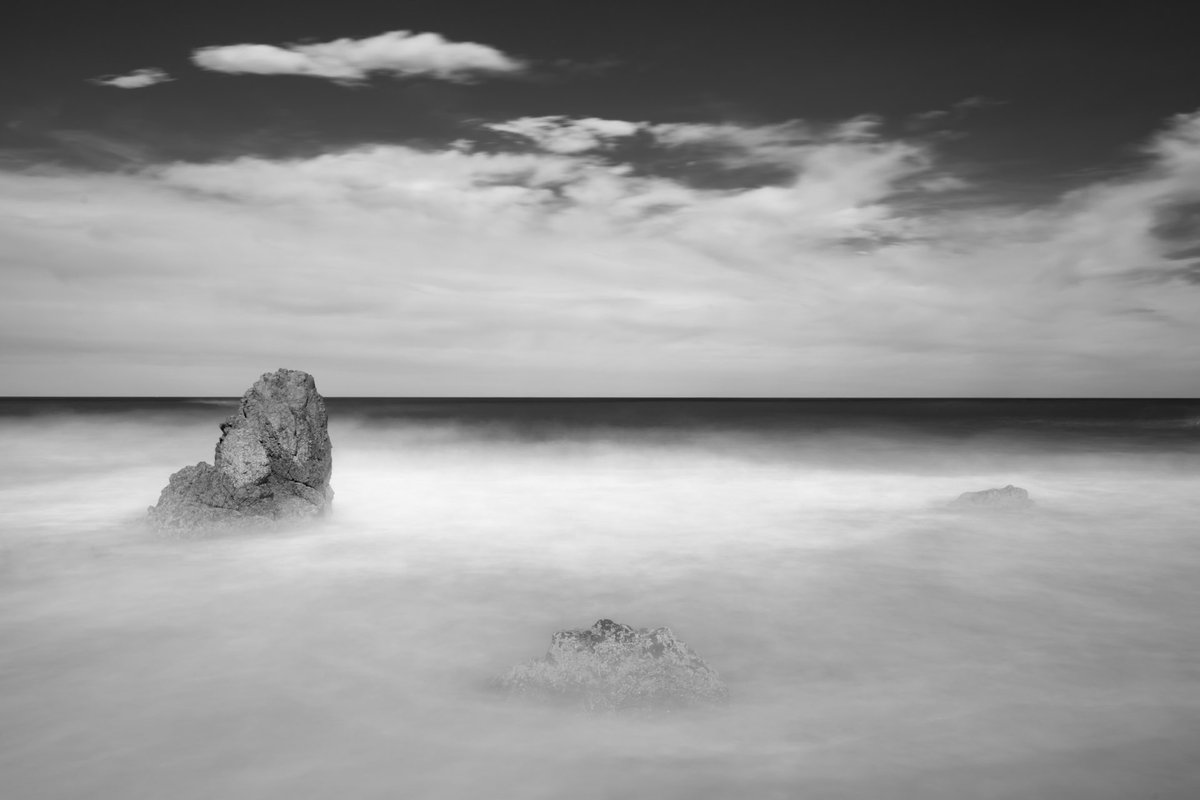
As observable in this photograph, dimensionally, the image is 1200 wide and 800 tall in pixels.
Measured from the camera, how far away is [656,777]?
16.0ft

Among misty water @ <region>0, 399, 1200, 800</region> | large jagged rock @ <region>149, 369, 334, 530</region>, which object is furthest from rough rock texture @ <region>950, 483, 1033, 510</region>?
large jagged rock @ <region>149, 369, 334, 530</region>

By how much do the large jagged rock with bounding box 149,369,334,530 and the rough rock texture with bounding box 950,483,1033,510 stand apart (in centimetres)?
1247

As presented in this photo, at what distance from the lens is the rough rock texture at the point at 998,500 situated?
1571 cm

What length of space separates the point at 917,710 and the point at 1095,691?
1662 millimetres

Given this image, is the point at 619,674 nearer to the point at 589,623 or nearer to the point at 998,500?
the point at 589,623

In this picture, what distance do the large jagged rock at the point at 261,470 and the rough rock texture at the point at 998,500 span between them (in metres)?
12.5

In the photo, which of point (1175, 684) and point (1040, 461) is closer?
point (1175, 684)

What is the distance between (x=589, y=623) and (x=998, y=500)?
1092 cm

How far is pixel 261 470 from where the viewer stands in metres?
12.9

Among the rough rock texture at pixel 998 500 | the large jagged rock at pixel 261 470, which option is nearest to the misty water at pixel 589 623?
the rough rock texture at pixel 998 500

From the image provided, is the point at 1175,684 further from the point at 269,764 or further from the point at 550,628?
the point at 269,764

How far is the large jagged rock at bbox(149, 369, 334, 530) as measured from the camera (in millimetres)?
12602

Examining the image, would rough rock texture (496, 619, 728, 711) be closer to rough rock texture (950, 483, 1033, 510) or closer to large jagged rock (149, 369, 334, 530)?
large jagged rock (149, 369, 334, 530)

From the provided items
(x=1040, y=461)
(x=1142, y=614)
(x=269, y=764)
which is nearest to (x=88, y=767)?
(x=269, y=764)
